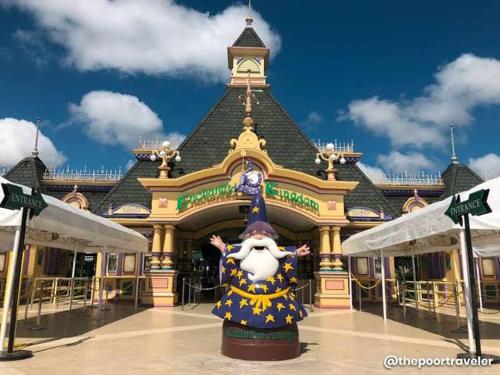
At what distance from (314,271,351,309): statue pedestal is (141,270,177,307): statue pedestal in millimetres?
5837

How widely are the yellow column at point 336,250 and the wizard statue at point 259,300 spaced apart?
925 centimetres

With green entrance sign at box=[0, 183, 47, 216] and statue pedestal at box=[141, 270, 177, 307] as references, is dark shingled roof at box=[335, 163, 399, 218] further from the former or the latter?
green entrance sign at box=[0, 183, 47, 216]

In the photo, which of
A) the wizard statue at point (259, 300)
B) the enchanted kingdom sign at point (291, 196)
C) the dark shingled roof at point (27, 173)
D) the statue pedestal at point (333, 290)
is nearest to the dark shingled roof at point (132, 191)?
the dark shingled roof at point (27, 173)

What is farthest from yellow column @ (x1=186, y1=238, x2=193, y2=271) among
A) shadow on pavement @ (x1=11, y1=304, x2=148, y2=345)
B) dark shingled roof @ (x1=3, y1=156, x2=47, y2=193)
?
dark shingled roof @ (x1=3, y1=156, x2=47, y2=193)

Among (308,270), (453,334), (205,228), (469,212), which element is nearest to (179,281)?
(205,228)

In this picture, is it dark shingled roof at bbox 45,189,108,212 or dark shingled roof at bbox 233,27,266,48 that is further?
dark shingled roof at bbox 233,27,266,48

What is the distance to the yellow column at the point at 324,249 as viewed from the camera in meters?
16.0

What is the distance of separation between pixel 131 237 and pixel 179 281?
597 centimetres

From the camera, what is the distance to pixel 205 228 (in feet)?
64.5

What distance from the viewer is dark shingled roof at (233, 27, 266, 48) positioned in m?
23.6

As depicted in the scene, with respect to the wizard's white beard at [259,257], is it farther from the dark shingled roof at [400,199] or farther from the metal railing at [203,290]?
the dark shingled roof at [400,199]

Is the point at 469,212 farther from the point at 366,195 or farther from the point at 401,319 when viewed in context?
the point at 366,195

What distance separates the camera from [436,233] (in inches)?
305

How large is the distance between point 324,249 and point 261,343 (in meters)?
10.1
